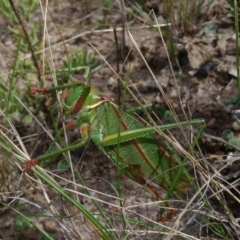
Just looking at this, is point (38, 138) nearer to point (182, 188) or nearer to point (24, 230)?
point (24, 230)

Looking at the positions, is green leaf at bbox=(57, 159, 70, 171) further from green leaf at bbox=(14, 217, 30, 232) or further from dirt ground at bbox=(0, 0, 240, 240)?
green leaf at bbox=(14, 217, 30, 232)

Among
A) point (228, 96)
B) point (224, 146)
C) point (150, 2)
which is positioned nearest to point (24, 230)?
point (224, 146)

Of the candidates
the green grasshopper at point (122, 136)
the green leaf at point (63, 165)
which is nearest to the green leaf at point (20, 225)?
the green leaf at point (63, 165)

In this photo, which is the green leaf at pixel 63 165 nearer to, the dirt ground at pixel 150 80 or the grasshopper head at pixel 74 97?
the dirt ground at pixel 150 80

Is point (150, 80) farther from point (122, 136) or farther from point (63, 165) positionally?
point (122, 136)

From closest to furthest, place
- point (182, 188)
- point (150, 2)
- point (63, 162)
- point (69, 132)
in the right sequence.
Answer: point (182, 188) < point (63, 162) < point (69, 132) < point (150, 2)

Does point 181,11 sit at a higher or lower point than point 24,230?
higher

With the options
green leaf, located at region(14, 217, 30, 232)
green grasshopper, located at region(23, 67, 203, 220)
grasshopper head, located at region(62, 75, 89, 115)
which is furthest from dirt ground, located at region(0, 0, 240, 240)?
grasshopper head, located at region(62, 75, 89, 115)

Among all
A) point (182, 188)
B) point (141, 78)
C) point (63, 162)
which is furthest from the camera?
point (141, 78)
